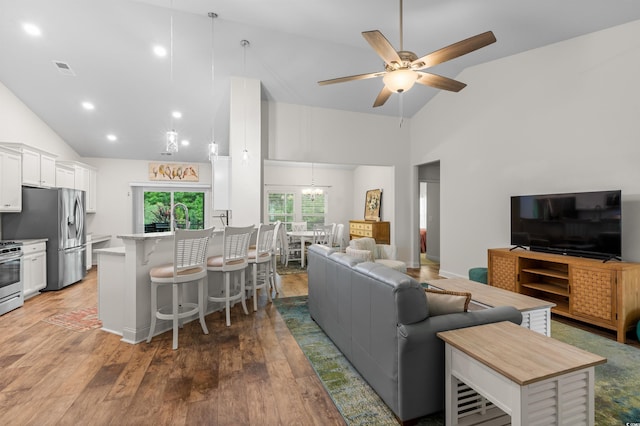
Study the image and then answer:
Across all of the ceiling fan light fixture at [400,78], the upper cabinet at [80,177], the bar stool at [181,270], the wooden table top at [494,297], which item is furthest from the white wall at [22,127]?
the wooden table top at [494,297]

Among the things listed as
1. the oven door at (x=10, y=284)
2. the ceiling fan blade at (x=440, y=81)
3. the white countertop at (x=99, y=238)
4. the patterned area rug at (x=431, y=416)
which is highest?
the ceiling fan blade at (x=440, y=81)

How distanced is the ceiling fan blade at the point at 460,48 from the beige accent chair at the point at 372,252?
2.24 meters

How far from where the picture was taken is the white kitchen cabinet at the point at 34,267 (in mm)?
4254

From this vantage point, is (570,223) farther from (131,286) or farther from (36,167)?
(36,167)

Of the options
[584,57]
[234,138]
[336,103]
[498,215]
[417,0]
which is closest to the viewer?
[417,0]

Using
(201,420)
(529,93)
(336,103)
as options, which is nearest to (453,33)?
(529,93)

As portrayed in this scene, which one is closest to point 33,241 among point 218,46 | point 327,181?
point 218,46

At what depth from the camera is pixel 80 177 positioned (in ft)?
20.6

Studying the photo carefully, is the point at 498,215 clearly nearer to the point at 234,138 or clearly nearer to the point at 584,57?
the point at 584,57

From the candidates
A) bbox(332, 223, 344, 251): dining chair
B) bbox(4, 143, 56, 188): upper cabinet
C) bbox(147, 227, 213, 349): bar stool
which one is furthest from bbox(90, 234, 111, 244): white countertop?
bbox(332, 223, 344, 251): dining chair

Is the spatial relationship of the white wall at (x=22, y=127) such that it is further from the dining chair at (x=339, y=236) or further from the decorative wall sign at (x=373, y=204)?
the decorative wall sign at (x=373, y=204)

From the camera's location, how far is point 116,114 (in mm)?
5652

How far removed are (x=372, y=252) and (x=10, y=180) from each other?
17.7 feet

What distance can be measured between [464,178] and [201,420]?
5.03 metres
